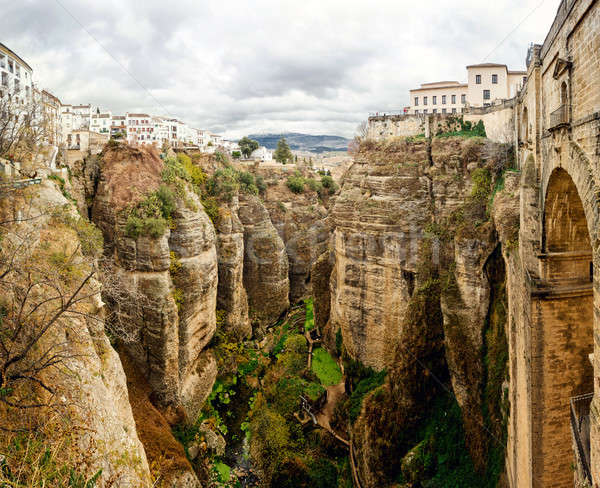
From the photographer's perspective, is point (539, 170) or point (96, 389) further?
point (539, 170)

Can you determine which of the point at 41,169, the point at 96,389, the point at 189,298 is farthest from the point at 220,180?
the point at 96,389

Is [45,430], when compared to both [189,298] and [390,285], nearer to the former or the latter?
[189,298]

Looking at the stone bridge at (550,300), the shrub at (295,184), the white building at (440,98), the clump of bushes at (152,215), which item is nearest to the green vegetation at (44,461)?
the stone bridge at (550,300)

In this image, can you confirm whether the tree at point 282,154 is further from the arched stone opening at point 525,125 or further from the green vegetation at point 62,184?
the arched stone opening at point 525,125

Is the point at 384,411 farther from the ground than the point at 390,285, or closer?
closer

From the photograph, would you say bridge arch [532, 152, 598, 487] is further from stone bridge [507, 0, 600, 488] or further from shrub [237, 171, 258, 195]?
shrub [237, 171, 258, 195]

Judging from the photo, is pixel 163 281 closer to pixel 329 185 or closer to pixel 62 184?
pixel 62 184

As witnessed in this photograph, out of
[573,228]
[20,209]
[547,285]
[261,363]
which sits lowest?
[261,363]
